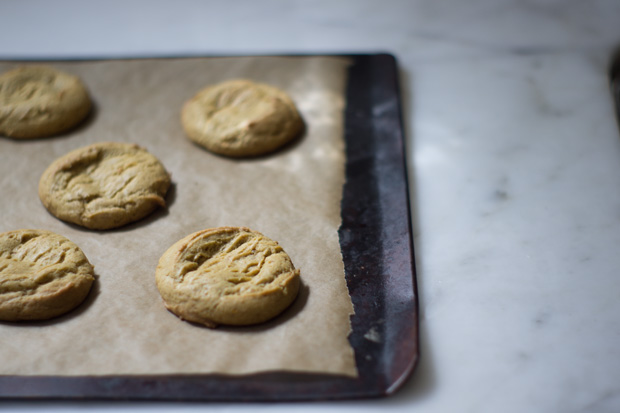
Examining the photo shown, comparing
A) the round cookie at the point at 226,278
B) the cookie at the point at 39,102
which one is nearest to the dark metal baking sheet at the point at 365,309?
the round cookie at the point at 226,278

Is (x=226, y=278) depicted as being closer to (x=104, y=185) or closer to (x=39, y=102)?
(x=104, y=185)

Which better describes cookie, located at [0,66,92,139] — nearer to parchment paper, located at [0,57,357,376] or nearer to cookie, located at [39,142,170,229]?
parchment paper, located at [0,57,357,376]

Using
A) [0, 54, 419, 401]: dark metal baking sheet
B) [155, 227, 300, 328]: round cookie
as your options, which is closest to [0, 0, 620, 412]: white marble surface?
[0, 54, 419, 401]: dark metal baking sheet

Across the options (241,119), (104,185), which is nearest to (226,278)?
(104,185)

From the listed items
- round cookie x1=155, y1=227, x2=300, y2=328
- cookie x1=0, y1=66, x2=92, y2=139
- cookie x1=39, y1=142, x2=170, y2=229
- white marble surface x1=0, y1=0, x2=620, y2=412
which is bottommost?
white marble surface x1=0, y1=0, x2=620, y2=412

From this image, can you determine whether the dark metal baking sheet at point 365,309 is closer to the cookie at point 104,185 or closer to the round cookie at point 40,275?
the round cookie at point 40,275

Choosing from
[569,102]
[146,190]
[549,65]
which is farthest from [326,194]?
[549,65]
